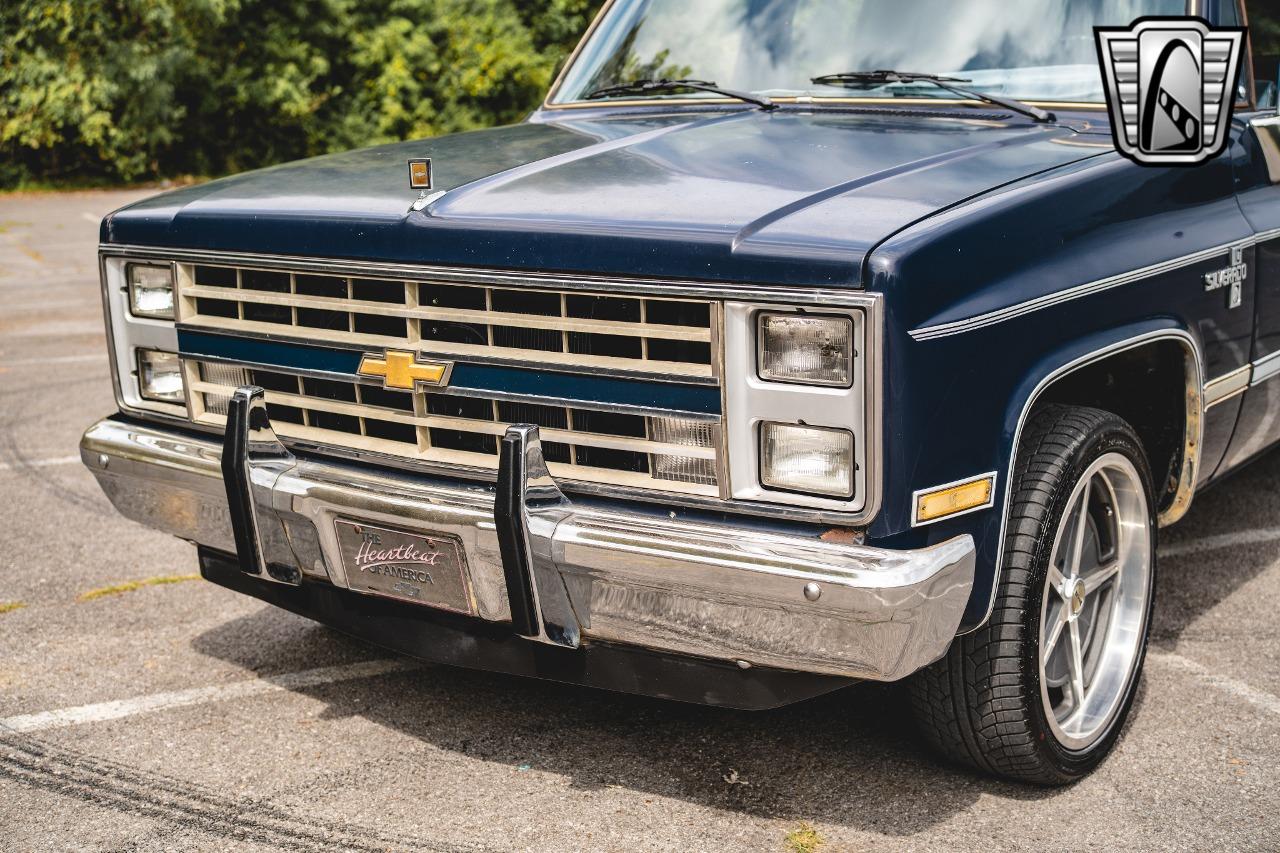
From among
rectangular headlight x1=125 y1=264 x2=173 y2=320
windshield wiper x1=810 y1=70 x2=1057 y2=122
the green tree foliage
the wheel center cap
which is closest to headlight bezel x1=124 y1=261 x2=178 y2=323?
rectangular headlight x1=125 y1=264 x2=173 y2=320

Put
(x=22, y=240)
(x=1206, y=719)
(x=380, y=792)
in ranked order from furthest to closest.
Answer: (x=22, y=240) → (x=1206, y=719) → (x=380, y=792)

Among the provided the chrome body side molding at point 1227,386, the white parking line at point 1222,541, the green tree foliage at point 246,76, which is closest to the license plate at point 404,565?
the chrome body side molding at point 1227,386

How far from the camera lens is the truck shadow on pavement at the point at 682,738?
3.01 meters

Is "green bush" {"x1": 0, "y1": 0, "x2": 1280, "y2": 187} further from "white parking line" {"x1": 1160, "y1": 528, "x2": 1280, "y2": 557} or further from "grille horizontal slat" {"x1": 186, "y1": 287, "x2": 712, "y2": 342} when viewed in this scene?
"grille horizontal slat" {"x1": 186, "y1": 287, "x2": 712, "y2": 342}

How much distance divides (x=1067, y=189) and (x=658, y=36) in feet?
5.74

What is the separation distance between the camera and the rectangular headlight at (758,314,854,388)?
2473mm

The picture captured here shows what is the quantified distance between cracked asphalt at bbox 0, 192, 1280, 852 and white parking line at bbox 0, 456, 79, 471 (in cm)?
138

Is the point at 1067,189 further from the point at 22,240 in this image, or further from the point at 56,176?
the point at 56,176

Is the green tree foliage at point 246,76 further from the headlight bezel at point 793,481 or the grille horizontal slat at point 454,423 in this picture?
the headlight bezel at point 793,481

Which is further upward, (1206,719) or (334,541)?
(334,541)

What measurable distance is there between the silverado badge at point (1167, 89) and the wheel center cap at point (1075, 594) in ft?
3.25

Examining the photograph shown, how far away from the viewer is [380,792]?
10.0 ft

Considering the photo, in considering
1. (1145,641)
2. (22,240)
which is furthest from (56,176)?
(1145,641)

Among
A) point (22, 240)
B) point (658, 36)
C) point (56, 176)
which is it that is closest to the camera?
point (658, 36)
